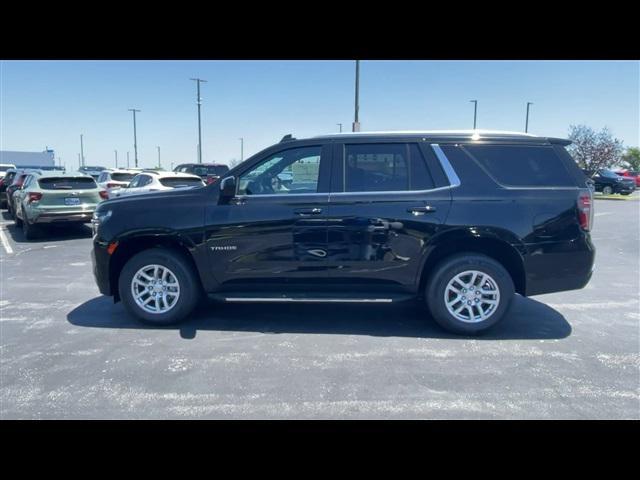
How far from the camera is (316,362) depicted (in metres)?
3.83

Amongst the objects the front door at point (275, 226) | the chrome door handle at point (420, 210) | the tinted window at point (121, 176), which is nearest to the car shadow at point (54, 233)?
the tinted window at point (121, 176)

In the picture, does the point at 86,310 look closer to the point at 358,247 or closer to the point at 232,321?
the point at 232,321

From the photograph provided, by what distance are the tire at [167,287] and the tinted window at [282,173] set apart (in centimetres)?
105

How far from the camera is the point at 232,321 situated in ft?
16.1

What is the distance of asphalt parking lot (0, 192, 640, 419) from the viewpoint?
10.2ft

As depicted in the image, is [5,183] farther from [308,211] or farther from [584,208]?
[584,208]

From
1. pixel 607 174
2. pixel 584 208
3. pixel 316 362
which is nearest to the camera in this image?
pixel 316 362

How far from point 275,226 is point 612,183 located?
32005mm

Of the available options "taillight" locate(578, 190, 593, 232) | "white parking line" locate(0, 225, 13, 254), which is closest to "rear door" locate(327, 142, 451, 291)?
"taillight" locate(578, 190, 593, 232)

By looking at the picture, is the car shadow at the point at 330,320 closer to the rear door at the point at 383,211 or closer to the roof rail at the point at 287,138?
the rear door at the point at 383,211

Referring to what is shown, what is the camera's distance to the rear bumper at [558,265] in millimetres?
4387

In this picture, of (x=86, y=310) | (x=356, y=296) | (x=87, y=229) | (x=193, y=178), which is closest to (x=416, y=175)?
(x=356, y=296)

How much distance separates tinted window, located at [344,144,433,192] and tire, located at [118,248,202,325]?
1.97m

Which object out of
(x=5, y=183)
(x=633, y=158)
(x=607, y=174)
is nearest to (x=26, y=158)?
(x=5, y=183)
